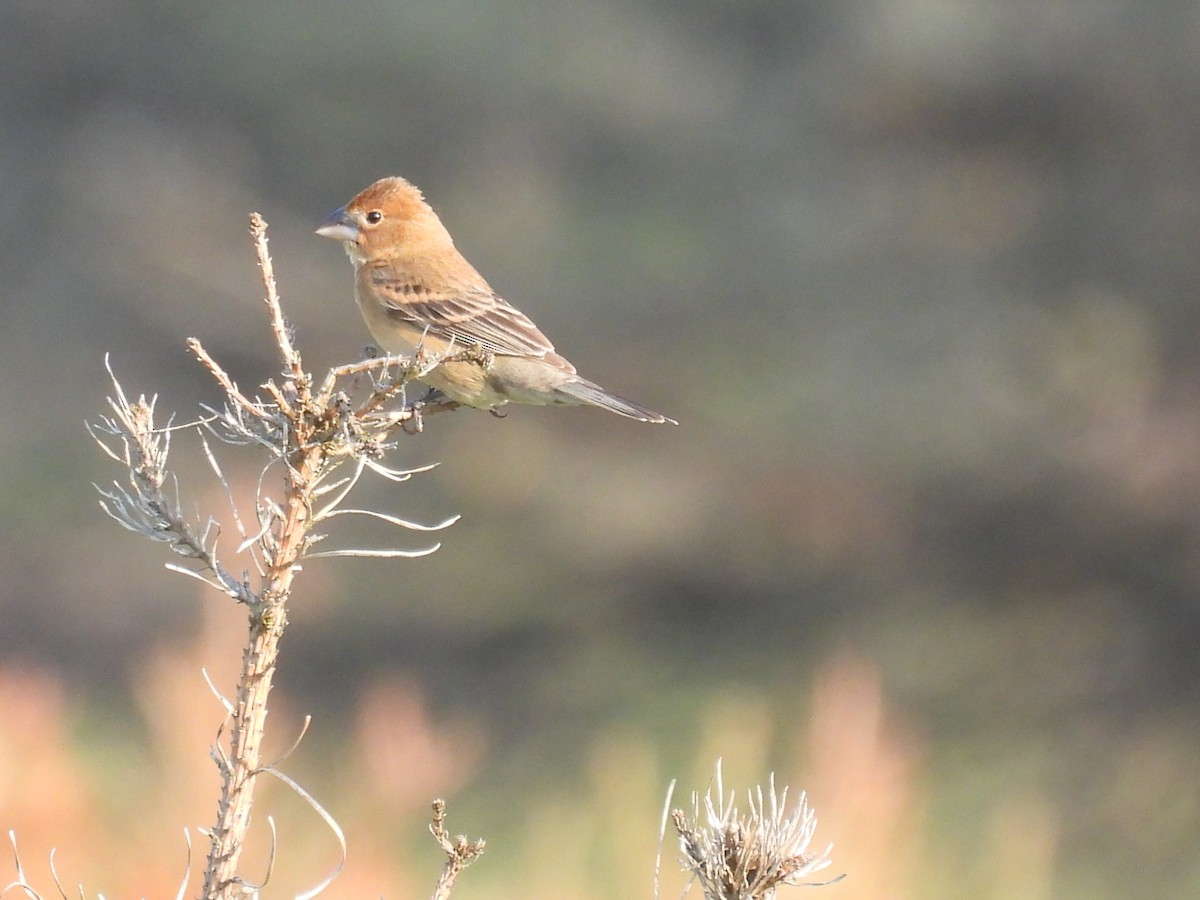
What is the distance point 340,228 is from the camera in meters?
4.91

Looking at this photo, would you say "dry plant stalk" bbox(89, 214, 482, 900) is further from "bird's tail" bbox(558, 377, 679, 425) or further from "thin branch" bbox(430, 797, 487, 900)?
"bird's tail" bbox(558, 377, 679, 425)

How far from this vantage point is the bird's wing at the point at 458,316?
4.61 metres

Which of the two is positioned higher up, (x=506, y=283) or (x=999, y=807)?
(x=506, y=283)

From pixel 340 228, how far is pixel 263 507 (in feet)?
10.1

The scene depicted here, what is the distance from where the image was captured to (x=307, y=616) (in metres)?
13.8

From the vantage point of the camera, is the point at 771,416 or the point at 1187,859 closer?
the point at 1187,859

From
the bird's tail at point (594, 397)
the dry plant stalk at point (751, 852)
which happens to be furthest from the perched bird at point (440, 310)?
the dry plant stalk at point (751, 852)

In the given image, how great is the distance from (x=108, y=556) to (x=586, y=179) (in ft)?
22.8

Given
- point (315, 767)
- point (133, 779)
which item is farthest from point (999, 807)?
point (133, 779)

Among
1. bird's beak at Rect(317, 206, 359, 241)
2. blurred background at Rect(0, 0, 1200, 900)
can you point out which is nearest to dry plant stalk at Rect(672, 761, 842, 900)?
bird's beak at Rect(317, 206, 359, 241)

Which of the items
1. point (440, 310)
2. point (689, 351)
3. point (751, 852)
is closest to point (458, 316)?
point (440, 310)

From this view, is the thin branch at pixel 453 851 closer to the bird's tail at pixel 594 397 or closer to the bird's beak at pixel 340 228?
the bird's tail at pixel 594 397

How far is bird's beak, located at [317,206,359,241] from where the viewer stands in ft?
16.0

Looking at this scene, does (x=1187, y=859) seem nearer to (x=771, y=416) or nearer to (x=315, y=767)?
(x=315, y=767)
